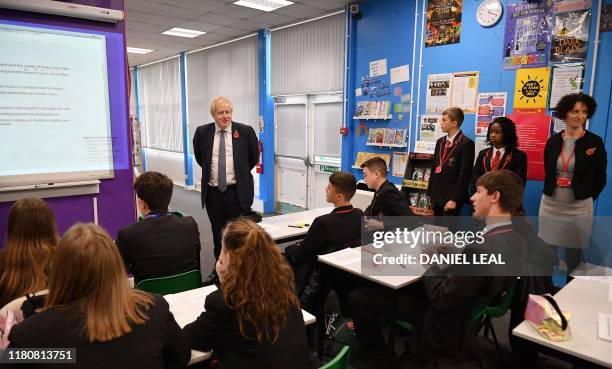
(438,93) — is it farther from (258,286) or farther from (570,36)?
(258,286)

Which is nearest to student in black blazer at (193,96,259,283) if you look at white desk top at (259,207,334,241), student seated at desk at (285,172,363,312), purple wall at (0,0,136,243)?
white desk top at (259,207,334,241)

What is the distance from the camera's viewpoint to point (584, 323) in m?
1.66

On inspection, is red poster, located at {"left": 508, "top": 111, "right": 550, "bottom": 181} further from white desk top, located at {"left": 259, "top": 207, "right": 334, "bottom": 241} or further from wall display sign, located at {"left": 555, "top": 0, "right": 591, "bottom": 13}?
white desk top, located at {"left": 259, "top": 207, "right": 334, "bottom": 241}

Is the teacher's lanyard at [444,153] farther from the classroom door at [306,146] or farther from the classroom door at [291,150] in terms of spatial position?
the classroom door at [291,150]

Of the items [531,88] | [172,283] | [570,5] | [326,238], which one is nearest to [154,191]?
[172,283]

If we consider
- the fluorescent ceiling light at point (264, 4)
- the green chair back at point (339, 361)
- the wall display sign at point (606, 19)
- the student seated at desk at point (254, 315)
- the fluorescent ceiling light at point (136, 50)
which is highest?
the fluorescent ceiling light at point (136, 50)

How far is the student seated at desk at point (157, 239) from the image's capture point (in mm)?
2078

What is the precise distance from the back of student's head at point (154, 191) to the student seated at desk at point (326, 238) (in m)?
0.91

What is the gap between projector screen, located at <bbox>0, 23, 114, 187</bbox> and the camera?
271 cm

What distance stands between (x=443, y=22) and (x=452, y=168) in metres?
1.68

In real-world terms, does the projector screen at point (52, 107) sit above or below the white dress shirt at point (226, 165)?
above

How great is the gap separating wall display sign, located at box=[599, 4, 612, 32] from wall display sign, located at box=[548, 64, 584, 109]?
310mm

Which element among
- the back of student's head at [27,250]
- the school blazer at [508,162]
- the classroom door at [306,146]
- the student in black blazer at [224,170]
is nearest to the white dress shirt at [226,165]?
the student in black blazer at [224,170]

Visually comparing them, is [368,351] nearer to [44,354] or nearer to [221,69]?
[44,354]
